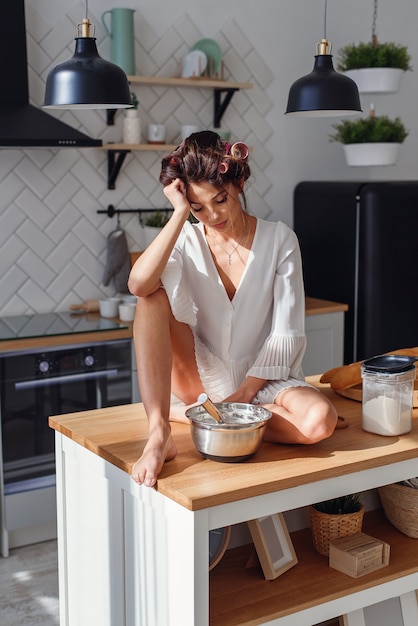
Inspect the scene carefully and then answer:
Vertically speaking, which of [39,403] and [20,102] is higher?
[20,102]

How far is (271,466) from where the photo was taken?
7.01ft

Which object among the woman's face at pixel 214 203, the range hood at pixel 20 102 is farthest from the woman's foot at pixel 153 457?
the range hood at pixel 20 102

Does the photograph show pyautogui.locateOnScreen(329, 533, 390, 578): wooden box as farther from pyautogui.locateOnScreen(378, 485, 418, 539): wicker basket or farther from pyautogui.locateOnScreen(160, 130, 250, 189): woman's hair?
pyautogui.locateOnScreen(160, 130, 250, 189): woman's hair

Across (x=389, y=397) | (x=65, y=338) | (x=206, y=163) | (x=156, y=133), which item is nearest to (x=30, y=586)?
(x=65, y=338)

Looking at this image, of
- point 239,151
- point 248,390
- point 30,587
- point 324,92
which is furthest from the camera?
point 30,587

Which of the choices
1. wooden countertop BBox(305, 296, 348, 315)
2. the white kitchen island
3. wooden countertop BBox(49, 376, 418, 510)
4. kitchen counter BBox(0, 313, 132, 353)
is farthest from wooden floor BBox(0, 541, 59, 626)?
wooden countertop BBox(305, 296, 348, 315)

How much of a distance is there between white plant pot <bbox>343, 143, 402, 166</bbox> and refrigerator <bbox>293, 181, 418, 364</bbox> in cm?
20

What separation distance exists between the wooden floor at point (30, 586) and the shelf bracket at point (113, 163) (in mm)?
1764

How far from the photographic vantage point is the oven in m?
3.63

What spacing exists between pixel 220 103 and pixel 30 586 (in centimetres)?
264

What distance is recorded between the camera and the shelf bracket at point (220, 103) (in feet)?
14.9

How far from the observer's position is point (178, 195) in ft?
7.77

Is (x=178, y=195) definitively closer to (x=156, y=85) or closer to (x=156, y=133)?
(x=156, y=133)

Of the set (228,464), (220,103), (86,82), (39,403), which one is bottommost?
(39,403)
